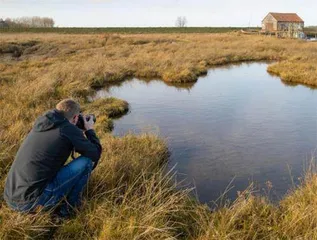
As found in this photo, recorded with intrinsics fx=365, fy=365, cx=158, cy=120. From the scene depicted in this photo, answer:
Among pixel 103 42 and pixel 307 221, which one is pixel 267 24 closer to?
pixel 103 42

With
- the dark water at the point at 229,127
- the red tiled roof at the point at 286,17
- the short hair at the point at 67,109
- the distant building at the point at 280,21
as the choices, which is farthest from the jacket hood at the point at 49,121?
the red tiled roof at the point at 286,17

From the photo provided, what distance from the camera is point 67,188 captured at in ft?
14.5

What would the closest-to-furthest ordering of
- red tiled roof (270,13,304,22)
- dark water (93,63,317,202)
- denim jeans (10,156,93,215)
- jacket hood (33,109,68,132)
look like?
jacket hood (33,109,68,132)
denim jeans (10,156,93,215)
dark water (93,63,317,202)
red tiled roof (270,13,304,22)

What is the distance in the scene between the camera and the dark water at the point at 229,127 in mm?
7172

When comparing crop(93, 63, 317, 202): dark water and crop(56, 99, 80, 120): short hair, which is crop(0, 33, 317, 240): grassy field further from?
crop(56, 99, 80, 120): short hair

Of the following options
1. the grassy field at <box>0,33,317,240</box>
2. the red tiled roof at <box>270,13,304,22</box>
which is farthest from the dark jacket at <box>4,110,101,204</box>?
the red tiled roof at <box>270,13,304,22</box>

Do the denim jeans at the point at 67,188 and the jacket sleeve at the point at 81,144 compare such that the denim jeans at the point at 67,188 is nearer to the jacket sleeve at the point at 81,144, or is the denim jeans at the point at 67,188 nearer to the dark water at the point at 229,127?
the jacket sleeve at the point at 81,144

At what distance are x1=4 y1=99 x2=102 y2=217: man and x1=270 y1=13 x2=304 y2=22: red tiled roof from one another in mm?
67477

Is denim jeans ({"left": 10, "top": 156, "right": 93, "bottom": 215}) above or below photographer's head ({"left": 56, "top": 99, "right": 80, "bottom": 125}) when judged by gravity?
below

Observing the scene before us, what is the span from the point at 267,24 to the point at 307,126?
206ft

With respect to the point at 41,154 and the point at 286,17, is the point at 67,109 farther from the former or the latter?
the point at 286,17

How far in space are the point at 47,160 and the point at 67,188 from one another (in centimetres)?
54

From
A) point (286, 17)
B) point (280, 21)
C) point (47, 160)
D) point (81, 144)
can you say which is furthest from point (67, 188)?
point (286, 17)

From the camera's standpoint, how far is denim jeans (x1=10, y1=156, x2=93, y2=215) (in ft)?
13.9
